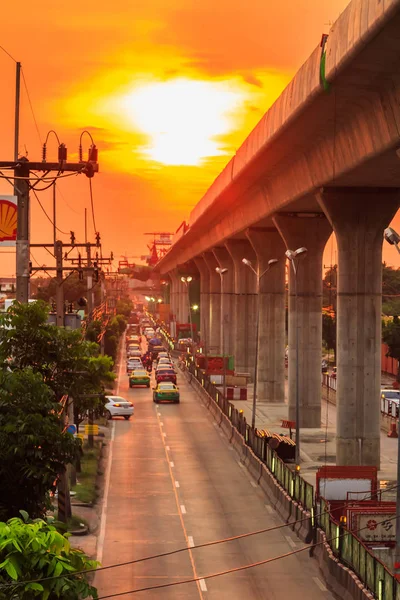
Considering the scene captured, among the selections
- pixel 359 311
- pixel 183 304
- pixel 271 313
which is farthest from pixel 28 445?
pixel 183 304

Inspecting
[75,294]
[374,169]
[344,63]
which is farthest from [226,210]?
[75,294]

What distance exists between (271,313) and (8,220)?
164 ft

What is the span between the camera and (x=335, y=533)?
29.0m

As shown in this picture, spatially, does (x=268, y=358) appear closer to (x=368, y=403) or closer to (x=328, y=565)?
(x=368, y=403)

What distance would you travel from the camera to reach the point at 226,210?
87375 millimetres

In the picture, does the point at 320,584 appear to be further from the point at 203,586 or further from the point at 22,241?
the point at 22,241

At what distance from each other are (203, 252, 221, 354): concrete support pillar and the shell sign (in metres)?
92.4

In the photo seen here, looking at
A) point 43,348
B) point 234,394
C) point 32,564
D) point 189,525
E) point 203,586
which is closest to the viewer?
point 32,564

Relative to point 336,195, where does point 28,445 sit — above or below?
below

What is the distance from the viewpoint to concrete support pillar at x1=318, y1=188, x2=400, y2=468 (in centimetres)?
4806

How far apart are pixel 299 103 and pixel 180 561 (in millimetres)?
16460

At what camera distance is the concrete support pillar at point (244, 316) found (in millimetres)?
100750

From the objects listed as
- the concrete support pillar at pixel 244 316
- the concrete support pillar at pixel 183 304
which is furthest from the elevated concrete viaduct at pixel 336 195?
the concrete support pillar at pixel 183 304

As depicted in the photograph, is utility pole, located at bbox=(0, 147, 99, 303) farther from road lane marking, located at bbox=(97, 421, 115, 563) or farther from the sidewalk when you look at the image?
the sidewalk
